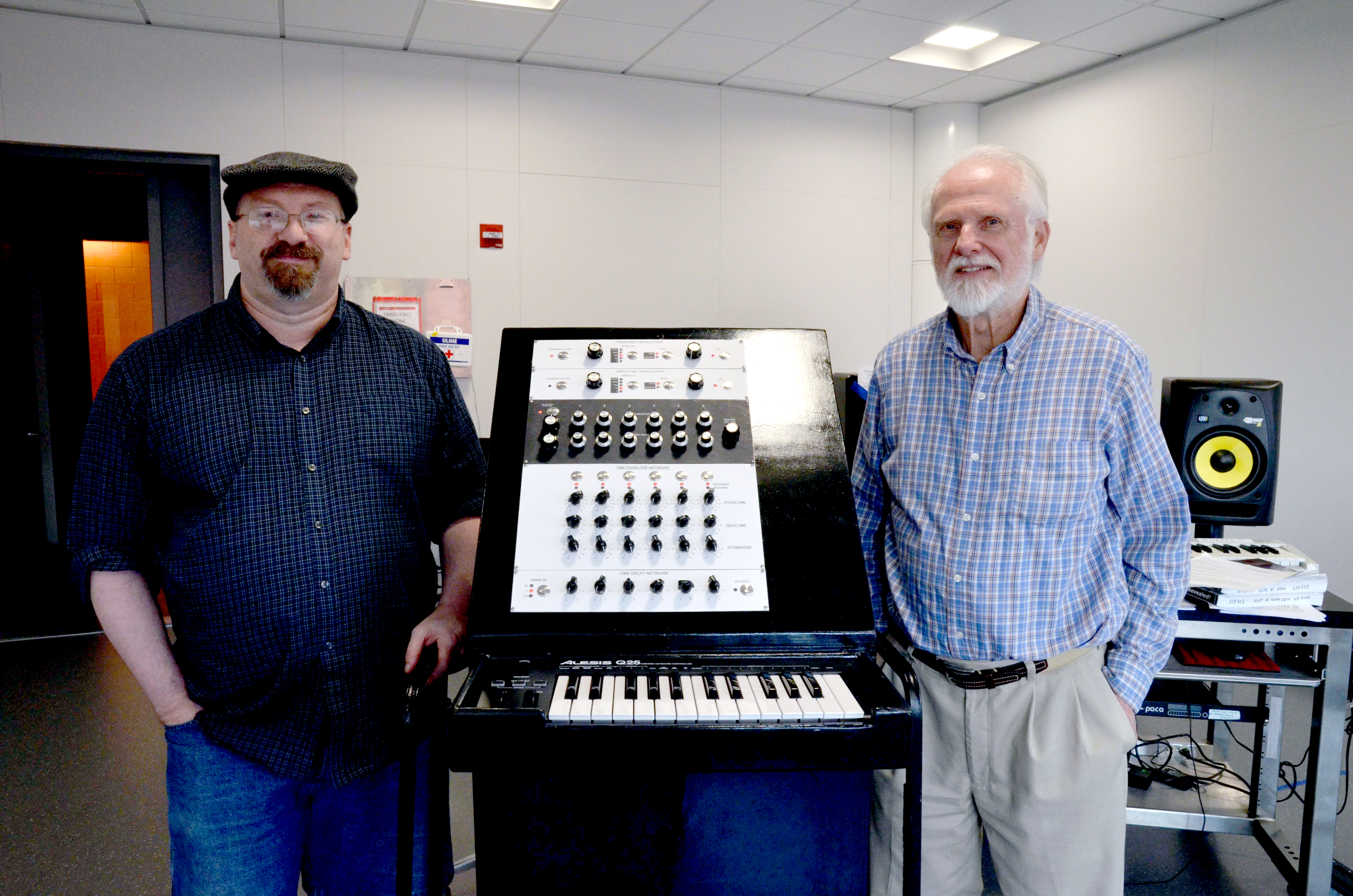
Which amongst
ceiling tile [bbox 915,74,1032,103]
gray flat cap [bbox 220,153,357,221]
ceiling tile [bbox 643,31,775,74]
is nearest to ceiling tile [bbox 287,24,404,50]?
ceiling tile [bbox 643,31,775,74]

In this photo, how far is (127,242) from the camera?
15.5 feet

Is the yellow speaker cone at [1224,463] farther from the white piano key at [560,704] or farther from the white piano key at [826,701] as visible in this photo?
the white piano key at [560,704]

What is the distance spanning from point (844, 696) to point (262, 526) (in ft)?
3.14

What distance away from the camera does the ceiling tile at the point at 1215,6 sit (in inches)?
162

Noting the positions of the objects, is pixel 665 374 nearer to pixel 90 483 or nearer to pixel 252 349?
pixel 252 349

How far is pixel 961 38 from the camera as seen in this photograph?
489cm

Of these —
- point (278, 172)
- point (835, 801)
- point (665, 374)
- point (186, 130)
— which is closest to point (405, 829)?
point (835, 801)

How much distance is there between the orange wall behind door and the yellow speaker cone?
4955mm

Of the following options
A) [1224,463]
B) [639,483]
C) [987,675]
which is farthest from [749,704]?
[1224,463]

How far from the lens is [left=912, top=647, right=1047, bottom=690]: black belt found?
150cm

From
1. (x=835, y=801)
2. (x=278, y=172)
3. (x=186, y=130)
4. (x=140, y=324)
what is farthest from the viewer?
(x=140, y=324)

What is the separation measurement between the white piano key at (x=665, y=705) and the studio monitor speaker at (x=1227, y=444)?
6.07 ft

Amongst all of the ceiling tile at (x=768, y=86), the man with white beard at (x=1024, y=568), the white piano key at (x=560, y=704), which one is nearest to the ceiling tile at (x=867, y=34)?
the ceiling tile at (x=768, y=86)

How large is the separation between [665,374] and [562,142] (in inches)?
160
